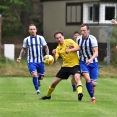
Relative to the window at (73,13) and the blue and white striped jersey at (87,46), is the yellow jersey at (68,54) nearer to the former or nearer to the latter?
the blue and white striped jersey at (87,46)

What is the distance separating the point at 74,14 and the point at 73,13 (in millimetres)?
116

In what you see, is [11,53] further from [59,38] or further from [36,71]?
[59,38]

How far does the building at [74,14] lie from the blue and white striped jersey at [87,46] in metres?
21.5

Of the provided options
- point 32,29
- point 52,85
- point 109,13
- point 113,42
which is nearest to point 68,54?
point 52,85

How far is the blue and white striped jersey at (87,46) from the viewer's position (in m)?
15.2

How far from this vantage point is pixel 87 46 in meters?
15.3

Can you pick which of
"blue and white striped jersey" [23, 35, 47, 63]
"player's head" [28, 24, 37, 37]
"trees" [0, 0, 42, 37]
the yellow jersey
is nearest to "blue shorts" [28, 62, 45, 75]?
"blue and white striped jersey" [23, 35, 47, 63]

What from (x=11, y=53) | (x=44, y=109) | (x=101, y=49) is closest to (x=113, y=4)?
(x=101, y=49)

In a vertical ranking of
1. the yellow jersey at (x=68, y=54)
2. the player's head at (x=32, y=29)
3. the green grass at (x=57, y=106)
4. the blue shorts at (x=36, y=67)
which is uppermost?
the player's head at (x=32, y=29)

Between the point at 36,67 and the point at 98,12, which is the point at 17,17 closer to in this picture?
the point at 98,12

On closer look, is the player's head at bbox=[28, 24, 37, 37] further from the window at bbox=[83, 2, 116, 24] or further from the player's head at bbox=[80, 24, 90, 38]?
the window at bbox=[83, 2, 116, 24]

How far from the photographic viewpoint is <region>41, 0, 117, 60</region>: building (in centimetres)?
3853

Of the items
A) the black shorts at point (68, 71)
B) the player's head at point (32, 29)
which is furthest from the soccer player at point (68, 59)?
the player's head at point (32, 29)

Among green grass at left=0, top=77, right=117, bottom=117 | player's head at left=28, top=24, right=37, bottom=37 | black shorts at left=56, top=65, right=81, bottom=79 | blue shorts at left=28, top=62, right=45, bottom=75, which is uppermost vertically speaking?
player's head at left=28, top=24, right=37, bottom=37
